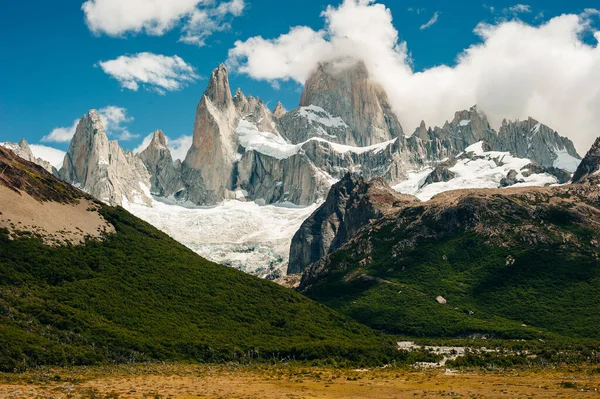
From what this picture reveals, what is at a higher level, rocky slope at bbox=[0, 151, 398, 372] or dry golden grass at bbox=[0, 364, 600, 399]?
rocky slope at bbox=[0, 151, 398, 372]

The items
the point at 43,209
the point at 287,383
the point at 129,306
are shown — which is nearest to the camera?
the point at 287,383

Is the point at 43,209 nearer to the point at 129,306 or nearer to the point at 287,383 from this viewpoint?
the point at 129,306

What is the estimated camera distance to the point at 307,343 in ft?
469

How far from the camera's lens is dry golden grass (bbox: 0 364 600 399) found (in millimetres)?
85875

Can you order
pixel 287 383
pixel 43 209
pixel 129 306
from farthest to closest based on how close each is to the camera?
1. pixel 43 209
2. pixel 129 306
3. pixel 287 383

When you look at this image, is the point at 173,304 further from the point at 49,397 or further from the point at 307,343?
the point at 49,397

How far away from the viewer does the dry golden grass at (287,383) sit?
85875 millimetres

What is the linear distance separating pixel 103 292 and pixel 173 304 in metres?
14.4

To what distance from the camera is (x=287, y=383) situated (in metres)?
101

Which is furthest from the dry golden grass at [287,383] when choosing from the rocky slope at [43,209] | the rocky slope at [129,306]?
the rocky slope at [43,209]

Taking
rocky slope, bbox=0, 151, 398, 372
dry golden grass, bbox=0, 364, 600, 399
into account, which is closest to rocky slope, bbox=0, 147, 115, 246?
rocky slope, bbox=0, 151, 398, 372

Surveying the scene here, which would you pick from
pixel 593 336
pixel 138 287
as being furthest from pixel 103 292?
pixel 593 336

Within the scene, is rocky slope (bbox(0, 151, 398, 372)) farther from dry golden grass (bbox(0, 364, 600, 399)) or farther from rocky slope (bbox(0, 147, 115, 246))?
dry golden grass (bbox(0, 364, 600, 399))

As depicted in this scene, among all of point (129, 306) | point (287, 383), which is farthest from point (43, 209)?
point (287, 383)
